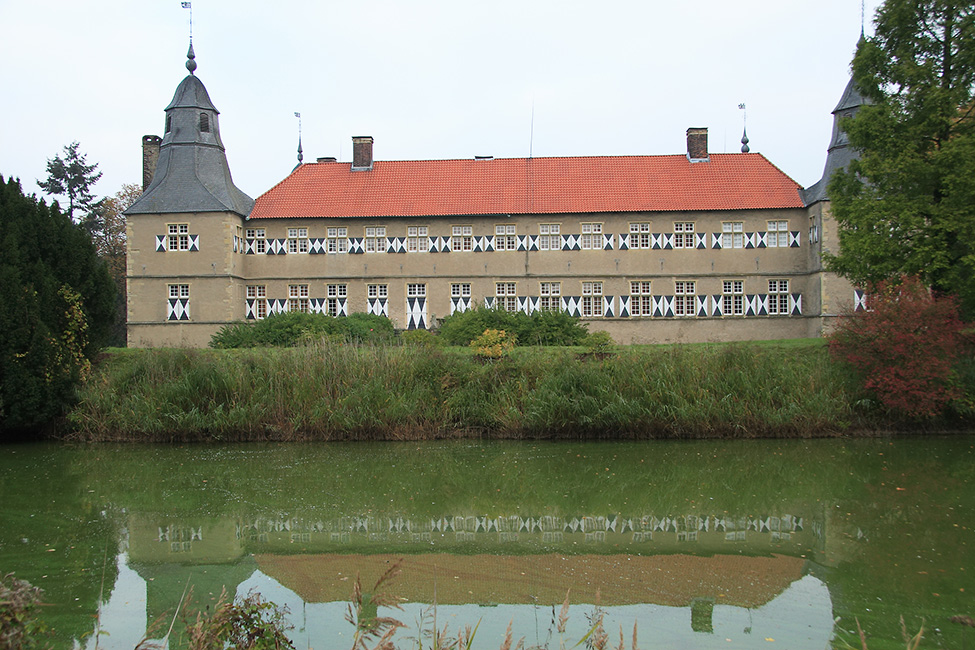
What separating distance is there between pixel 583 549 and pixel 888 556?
227 centimetres

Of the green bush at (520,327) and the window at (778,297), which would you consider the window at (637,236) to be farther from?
the green bush at (520,327)

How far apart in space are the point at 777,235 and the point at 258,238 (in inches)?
631

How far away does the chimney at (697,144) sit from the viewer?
2794cm

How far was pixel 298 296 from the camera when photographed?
26.5 metres

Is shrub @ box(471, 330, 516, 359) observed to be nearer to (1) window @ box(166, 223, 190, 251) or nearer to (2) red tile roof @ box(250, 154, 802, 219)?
(2) red tile roof @ box(250, 154, 802, 219)

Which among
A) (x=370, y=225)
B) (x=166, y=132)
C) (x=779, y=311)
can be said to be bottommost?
(x=779, y=311)

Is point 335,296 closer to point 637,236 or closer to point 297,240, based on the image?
point 297,240

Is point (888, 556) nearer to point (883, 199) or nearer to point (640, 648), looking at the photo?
point (640, 648)

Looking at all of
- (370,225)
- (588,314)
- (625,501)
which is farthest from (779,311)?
(625,501)

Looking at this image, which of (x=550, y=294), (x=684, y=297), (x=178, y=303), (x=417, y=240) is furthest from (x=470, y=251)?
(x=178, y=303)

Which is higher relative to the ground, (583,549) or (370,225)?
(370,225)

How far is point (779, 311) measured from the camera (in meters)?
25.7

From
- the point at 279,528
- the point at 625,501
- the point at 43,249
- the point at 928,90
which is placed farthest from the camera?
the point at 928,90

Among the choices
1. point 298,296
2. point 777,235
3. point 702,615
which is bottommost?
point 702,615
